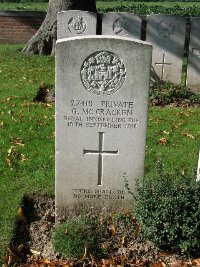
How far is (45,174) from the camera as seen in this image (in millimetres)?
5309

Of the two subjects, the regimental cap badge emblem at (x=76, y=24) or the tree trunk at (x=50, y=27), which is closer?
the regimental cap badge emblem at (x=76, y=24)

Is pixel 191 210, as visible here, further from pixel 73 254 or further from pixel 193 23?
pixel 193 23

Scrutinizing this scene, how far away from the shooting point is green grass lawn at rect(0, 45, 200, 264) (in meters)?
4.91

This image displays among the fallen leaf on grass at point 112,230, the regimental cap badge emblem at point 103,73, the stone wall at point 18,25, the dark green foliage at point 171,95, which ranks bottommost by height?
the fallen leaf on grass at point 112,230

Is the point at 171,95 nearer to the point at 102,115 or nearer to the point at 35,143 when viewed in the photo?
the point at 35,143

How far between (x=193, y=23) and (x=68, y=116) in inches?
232

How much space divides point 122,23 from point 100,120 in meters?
5.64

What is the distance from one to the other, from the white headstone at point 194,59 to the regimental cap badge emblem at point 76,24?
7.61 ft

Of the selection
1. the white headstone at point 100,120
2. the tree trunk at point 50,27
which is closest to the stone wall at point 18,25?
the tree trunk at point 50,27

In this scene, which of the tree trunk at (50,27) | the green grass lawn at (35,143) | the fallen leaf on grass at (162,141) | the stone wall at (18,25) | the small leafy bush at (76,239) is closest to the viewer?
the small leafy bush at (76,239)

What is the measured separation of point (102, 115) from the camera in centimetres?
405

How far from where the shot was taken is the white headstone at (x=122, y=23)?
30.3 ft

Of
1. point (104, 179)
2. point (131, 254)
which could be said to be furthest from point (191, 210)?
point (104, 179)

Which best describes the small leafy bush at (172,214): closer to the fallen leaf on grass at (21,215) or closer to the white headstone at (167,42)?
the fallen leaf on grass at (21,215)
